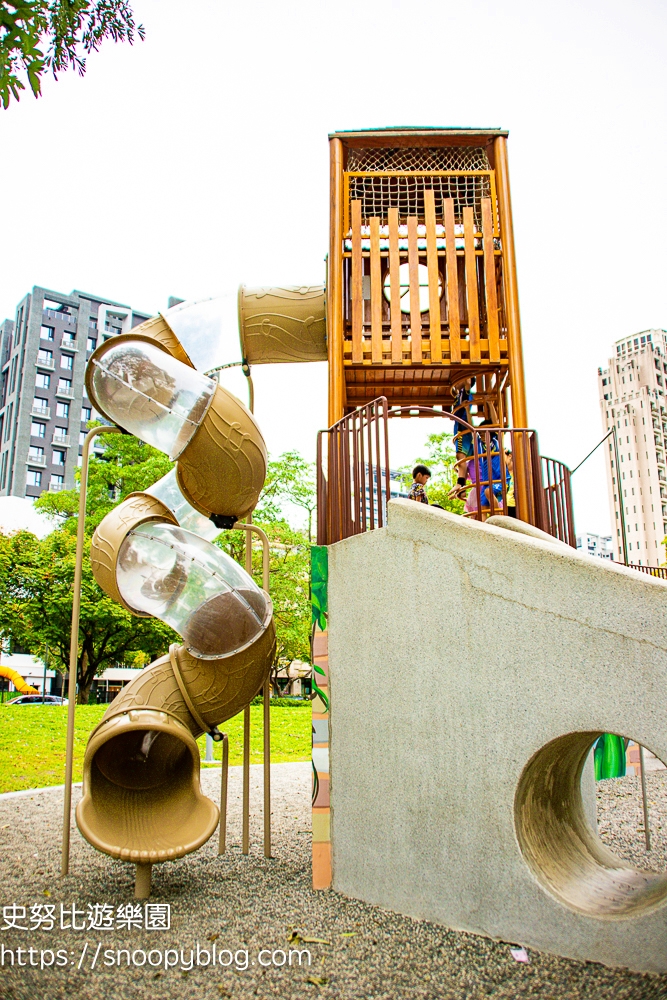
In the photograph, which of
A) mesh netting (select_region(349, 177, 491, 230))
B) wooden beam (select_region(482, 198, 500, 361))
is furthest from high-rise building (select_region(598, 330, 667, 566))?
wooden beam (select_region(482, 198, 500, 361))

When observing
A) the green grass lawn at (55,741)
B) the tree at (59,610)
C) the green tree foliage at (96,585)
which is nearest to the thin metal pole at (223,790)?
the green grass lawn at (55,741)

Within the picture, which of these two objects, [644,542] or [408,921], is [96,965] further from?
[644,542]

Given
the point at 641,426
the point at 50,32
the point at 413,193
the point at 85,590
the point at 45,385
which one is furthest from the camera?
the point at 641,426

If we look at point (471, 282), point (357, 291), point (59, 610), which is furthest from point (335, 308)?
point (59, 610)

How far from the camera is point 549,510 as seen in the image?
6.66 meters

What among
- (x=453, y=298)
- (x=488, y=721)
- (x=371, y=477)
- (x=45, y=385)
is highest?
(x=45, y=385)

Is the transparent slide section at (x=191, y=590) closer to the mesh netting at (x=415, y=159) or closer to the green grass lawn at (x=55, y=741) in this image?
the mesh netting at (x=415, y=159)

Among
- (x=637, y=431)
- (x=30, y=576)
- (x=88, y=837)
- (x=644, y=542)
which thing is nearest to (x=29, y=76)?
(x=88, y=837)

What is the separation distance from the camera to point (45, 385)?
52469 mm

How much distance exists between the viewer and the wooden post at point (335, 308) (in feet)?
22.3

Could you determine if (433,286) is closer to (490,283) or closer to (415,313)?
(415,313)

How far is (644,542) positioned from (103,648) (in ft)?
179

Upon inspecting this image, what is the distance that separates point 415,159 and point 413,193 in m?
0.48

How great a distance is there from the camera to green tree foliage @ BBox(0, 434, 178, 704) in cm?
2155
